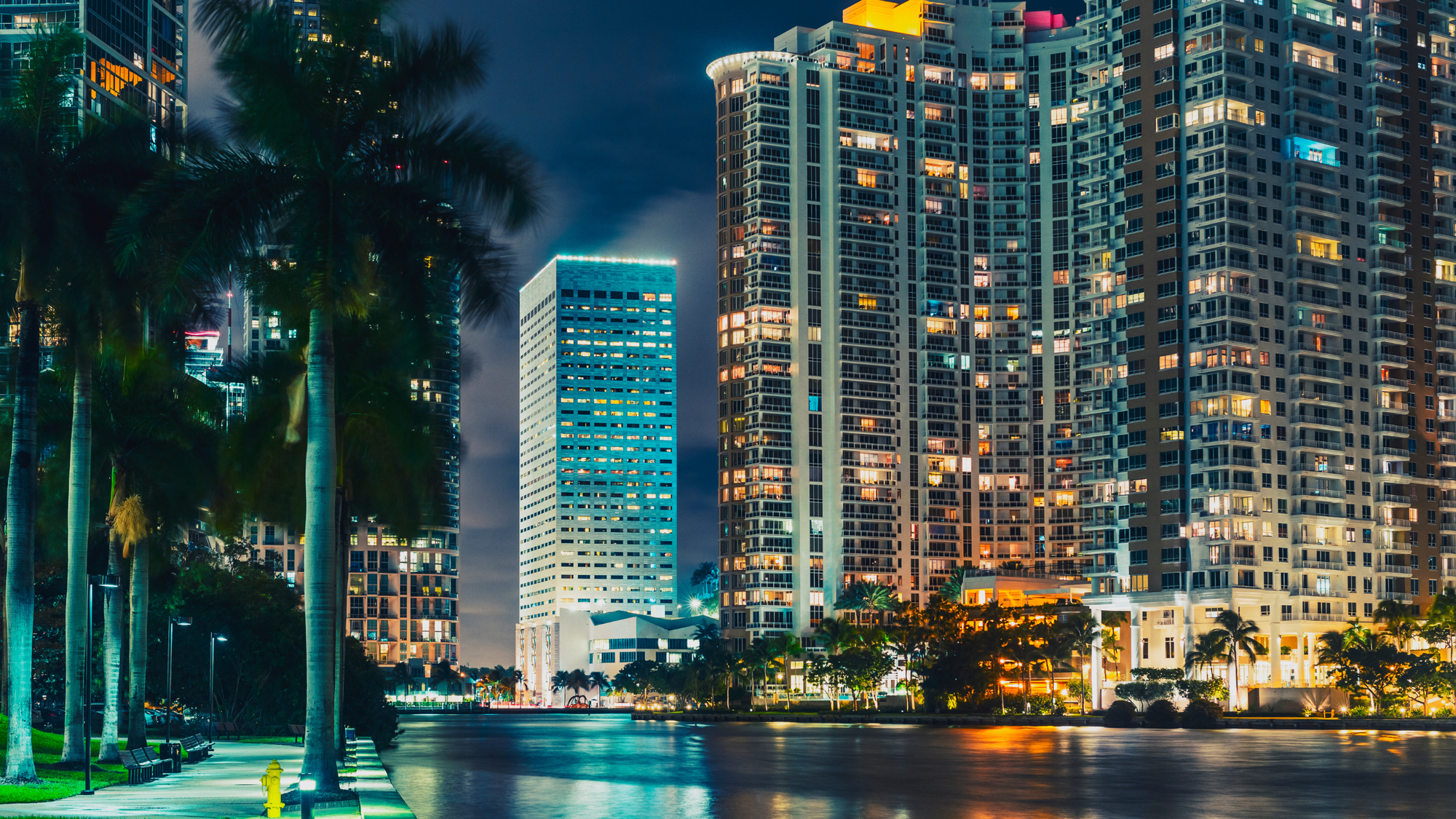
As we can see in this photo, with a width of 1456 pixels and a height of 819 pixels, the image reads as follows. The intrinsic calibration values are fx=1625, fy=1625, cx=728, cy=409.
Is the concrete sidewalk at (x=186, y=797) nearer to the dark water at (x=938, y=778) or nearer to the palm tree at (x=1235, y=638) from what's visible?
the dark water at (x=938, y=778)

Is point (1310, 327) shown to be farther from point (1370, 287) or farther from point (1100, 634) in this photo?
point (1100, 634)

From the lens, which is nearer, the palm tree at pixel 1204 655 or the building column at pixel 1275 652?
the palm tree at pixel 1204 655

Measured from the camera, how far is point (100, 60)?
198m

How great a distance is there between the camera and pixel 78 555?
47625mm

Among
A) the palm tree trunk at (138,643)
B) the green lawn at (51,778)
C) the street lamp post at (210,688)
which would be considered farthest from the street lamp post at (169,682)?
the green lawn at (51,778)

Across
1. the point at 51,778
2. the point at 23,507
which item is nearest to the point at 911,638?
the point at 51,778

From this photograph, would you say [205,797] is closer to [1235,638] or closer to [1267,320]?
[1235,638]

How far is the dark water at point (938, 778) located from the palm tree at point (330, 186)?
1129 centimetres

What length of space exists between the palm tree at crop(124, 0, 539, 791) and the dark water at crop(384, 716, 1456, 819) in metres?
11.3

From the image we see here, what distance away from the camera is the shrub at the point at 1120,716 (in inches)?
6186

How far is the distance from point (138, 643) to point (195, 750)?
4.99 meters

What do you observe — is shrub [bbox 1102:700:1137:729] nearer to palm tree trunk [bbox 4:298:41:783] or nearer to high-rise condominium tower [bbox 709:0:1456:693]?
high-rise condominium tower [bbox 709:0:1456:693]

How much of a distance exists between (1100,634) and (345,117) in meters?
152

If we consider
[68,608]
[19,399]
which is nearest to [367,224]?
[19,399]
